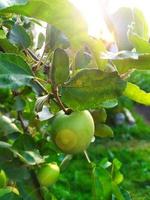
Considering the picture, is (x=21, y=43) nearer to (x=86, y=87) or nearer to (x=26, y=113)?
(x=86, y=87)

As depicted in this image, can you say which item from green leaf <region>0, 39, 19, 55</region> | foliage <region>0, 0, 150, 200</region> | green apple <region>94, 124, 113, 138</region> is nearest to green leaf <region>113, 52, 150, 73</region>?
foliage <region>0, 0, 150, 200</region>

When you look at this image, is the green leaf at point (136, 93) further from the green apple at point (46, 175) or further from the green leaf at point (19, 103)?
the green leaf at point (19, 103)

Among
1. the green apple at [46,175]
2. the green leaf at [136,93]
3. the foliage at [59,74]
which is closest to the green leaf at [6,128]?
the foliage at [59,74]

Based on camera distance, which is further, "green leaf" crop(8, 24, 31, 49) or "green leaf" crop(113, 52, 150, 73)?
"green leaf" crop(8, 24, 31, 49)

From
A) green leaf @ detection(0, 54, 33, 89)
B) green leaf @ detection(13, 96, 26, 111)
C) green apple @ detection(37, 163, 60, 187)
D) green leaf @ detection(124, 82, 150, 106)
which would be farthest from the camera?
green leaf @ detection(13, 96, 26, 111)

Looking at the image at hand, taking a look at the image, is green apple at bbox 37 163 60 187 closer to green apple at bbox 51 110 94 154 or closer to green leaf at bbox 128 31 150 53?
green apple at bbox 51 110 94 154

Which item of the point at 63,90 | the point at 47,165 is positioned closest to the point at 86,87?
the point at 63,90
